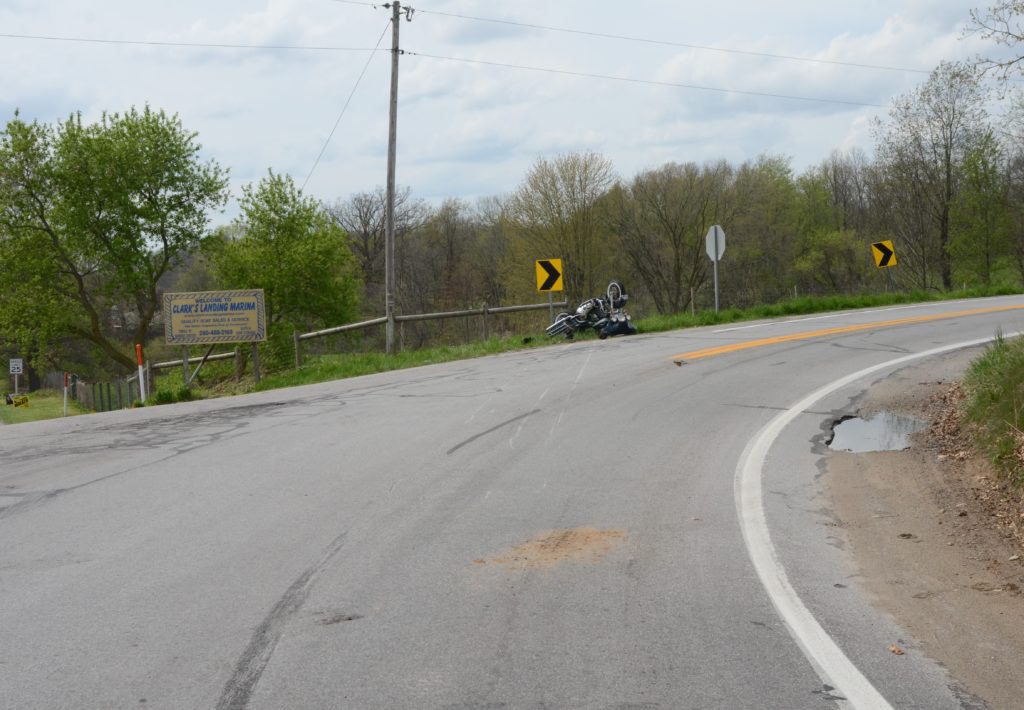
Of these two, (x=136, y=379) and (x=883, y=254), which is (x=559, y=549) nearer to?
(x=883, y=254)

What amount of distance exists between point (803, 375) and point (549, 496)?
7864 millimetres

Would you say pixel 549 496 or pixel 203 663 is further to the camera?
pixel 549 496

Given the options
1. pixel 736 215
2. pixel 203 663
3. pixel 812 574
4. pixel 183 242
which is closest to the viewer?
pixel 203 663

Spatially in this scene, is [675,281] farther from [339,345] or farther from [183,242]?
[183,242]

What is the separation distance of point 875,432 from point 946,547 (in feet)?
13.5

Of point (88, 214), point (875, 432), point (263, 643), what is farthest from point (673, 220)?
point (263, 643)

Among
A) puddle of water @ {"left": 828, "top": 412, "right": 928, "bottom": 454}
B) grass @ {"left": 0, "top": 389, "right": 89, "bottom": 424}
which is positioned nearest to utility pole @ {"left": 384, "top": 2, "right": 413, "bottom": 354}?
grass @ {"left": 0, "top": 389, "right": 89, "bottom": 424}

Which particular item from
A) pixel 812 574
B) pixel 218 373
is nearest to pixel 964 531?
pixel 812 574

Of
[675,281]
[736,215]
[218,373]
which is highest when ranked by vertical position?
[736,215]

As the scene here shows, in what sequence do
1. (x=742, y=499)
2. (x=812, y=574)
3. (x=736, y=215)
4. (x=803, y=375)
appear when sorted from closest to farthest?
(x=812, y=574) < (x=742, y=499) < (x=803, y=375) < (x=736, y=215)

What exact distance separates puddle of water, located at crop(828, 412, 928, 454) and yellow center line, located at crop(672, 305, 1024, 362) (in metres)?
5.92

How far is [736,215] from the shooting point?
194 feet

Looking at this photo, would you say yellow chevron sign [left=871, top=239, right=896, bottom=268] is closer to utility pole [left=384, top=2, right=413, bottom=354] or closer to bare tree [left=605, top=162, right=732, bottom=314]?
utility pole [left=384, top=2, right=413, bottom=354]

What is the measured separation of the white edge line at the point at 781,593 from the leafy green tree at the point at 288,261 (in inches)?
1457
